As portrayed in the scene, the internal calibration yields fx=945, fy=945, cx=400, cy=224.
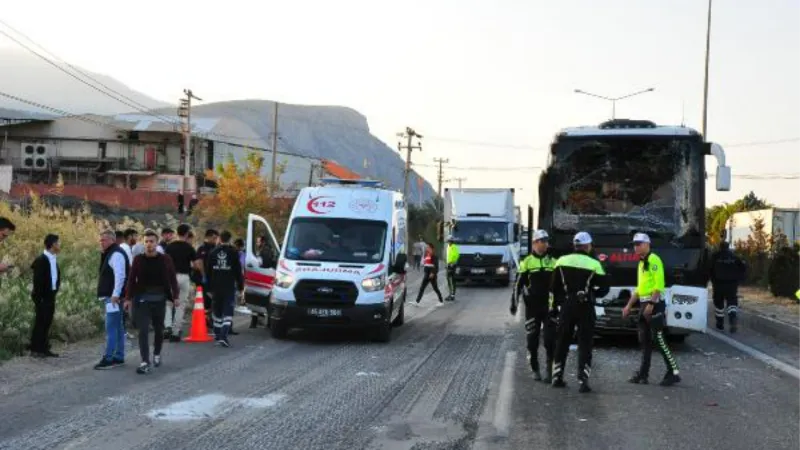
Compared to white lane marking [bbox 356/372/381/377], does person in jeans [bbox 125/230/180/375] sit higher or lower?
higher

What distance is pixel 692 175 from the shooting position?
14.7 m

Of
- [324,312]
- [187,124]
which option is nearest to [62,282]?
[324,312]

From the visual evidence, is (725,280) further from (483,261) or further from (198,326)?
(483,261)

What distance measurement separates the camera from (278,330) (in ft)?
52.0

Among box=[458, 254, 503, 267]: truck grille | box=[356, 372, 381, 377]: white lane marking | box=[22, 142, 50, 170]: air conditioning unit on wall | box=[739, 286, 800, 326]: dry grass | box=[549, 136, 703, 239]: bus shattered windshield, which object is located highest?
box=[22, 142, 50, 170]: air conditioning unit on wall

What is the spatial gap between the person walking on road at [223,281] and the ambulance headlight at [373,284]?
2.02 m

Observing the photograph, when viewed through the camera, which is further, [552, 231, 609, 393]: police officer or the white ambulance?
the white ambulance

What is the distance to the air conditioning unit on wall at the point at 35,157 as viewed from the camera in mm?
83438

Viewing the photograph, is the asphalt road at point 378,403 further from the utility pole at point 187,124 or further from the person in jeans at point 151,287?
the utility pole at point 187,124

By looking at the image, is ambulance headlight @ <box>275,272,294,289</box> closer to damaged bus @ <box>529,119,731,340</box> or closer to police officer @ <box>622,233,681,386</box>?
damaged bus @ <box>529,119,731,340</box>

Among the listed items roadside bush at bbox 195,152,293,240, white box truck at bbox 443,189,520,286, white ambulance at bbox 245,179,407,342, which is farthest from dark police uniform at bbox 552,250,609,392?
roadside bush at bbox 195,152,293,240

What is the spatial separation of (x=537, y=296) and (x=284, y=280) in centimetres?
549

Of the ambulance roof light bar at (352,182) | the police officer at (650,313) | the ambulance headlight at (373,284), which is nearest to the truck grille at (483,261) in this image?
the ambulance roof light bar at (352,182)

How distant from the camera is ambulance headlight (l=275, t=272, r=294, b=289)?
1563 centimetres
